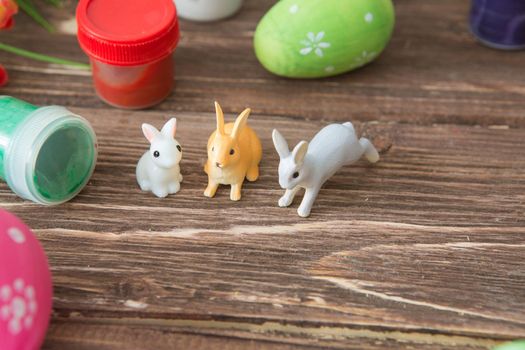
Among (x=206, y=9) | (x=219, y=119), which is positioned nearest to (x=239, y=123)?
(x=219, y=119)

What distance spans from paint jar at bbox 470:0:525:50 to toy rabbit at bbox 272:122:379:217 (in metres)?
0.34

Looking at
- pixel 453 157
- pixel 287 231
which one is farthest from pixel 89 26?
pixel 453 157

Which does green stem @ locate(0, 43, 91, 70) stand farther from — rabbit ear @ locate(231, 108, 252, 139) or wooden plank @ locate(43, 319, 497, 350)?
wooden plank @ locate(43, 319, 497, 350)

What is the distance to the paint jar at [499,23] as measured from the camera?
1.09 m

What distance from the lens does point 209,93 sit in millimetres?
1066

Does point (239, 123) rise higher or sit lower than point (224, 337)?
higher

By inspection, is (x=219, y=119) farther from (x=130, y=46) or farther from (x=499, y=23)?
(x=499, y=23)

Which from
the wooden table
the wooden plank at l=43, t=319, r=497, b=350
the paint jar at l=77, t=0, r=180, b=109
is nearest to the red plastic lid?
the paint jar at l=77, t=0, r=180, b=109

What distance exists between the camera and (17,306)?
27.2 inches

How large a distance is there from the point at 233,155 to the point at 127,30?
8.8 inches

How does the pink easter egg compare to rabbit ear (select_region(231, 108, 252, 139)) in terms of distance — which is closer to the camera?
the pink easter egg

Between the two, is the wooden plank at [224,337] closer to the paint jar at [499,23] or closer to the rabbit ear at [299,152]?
the rabbit ear at [299,152]

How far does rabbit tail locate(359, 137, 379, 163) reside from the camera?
937 mm

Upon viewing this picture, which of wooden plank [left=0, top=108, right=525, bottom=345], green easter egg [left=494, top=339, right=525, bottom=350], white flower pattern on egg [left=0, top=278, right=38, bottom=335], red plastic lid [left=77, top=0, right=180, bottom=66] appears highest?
red plastic lid [left=77, top=0, right=180, bottom=66]
